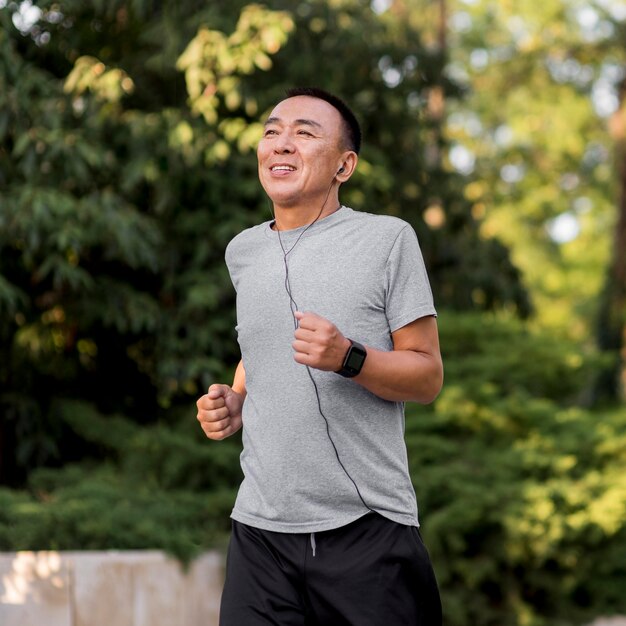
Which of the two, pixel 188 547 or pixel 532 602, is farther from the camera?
pixel 532 602

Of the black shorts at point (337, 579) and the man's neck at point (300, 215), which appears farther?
the man's neck at point (300, 215)

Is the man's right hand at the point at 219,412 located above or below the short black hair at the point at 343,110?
below

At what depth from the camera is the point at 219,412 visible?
265 cm

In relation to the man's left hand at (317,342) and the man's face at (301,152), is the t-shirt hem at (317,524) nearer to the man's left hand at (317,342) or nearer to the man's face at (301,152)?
the man's left hand at (317,342)

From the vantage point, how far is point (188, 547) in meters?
5.68

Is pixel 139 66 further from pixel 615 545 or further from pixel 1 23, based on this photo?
pixel 615 545

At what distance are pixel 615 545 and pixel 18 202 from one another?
12.2 ft

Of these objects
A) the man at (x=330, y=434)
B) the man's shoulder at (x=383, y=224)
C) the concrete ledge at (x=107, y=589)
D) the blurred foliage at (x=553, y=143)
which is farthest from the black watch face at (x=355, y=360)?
the blurred foliage at (x=553, y=143)

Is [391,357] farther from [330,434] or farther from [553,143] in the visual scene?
[553,143]

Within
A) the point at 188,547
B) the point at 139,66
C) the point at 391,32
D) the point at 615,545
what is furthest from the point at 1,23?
the point at 615,545

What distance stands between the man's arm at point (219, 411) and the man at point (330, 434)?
0.10 meters

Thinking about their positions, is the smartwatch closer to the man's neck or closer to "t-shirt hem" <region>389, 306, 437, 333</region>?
"t-shirt hem" <region>389, 306, 437, 333</region>

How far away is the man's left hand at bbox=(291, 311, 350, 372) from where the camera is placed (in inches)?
84.7

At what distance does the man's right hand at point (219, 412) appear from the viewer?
2.63 meters
